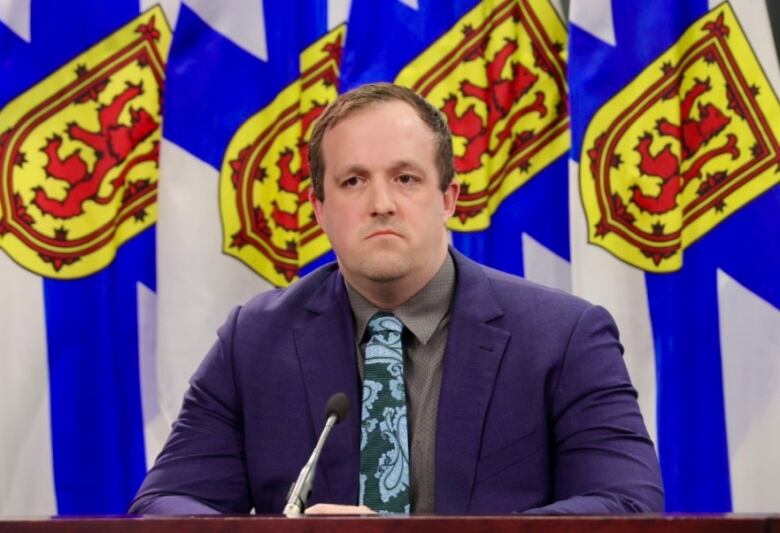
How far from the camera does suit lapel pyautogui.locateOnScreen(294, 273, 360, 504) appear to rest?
225 cm

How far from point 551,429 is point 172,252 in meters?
1.36

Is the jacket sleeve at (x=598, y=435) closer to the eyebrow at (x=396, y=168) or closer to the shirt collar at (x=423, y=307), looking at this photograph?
the shirt collar at (x=423, y=307)

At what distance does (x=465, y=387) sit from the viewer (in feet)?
7.43

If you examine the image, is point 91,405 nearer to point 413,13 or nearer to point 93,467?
point 93,467

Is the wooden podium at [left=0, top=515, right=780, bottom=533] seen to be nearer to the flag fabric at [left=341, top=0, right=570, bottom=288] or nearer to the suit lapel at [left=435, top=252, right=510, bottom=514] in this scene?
the suit lapel at [left=435, top=252, right=510, bottom=514]

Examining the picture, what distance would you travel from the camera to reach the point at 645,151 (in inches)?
123

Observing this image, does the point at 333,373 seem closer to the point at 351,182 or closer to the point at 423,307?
the point at 423,307

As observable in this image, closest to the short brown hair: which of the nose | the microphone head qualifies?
the nose

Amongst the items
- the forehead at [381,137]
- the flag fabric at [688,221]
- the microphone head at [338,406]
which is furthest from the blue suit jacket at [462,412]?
the flag fabric at [688,221]

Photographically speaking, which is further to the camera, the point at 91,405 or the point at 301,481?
the point at 91,405

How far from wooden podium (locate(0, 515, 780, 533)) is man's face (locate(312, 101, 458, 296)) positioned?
0.96m

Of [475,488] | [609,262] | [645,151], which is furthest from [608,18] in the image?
[475,488]

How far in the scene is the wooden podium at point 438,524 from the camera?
132cm

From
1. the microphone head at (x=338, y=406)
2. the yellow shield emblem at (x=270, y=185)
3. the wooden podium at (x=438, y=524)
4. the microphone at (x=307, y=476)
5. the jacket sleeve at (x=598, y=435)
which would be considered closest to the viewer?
the wooden podium at (x=438, y=524)
